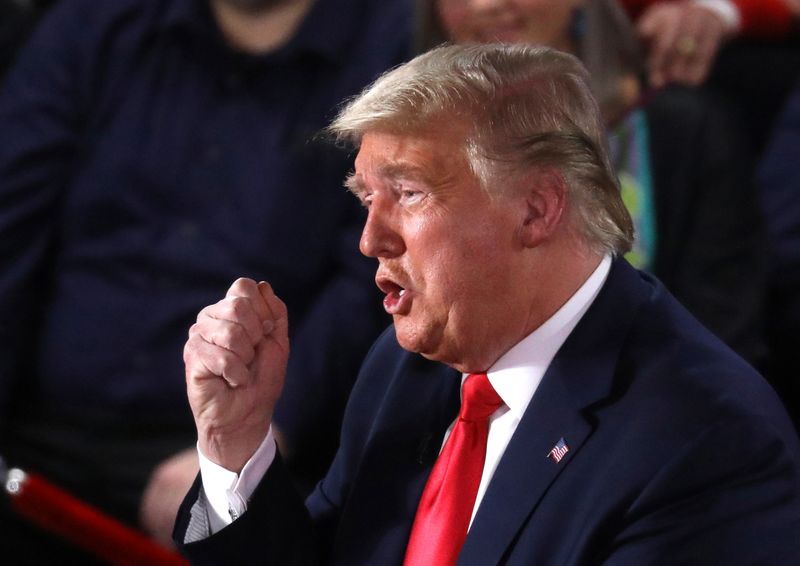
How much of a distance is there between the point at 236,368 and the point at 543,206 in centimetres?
33

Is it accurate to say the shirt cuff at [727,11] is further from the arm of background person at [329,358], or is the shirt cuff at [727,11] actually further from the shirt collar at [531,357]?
the shirt collar at [531,357]

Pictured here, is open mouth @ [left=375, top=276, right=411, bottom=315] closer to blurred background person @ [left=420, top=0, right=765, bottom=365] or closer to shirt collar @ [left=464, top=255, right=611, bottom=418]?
shirt collar @ [left=464, top=255, right=611, bottom=418]

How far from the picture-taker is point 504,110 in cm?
117

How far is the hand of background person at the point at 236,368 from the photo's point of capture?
1271 millimetres

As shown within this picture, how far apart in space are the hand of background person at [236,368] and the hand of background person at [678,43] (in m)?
1.22

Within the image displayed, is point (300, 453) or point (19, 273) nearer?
point (300, 453)

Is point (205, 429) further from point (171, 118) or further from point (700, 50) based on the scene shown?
point (700, 50)

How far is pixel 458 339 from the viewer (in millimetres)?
1235

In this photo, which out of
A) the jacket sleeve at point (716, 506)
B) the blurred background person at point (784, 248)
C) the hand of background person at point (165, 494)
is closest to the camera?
the jacket sleeve at point (716, 506)

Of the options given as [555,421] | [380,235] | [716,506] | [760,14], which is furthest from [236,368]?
Result: [760,14]

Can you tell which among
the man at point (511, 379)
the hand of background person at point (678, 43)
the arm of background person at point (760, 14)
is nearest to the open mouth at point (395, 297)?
the man at point (511, 379)

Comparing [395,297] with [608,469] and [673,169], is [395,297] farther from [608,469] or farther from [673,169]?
[673,169]

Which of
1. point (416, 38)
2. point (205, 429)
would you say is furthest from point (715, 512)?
point (416, 38)

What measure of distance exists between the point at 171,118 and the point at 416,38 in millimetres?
449
